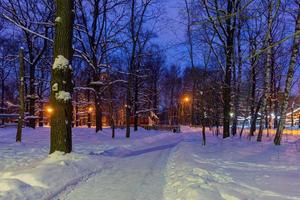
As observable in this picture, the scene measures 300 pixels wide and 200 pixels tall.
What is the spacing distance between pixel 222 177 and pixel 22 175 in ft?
15.5

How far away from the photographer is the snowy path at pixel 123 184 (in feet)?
23.5

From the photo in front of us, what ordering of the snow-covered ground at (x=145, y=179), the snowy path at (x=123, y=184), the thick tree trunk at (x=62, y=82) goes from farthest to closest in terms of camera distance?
the thick tree trunk at (x=62, y=82)
the snowy path at (x=123, y=184)
the snow-covered ground at (x=145, y=179)

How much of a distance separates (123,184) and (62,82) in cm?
428

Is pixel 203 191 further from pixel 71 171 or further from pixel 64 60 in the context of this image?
pixel 64 60

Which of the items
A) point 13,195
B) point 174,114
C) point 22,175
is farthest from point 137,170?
point 174,114

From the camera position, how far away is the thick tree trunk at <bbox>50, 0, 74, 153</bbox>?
11055 mm

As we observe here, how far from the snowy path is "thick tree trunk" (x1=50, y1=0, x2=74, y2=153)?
1.88 metres

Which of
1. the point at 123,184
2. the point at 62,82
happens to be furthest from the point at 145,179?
the point at 62,82

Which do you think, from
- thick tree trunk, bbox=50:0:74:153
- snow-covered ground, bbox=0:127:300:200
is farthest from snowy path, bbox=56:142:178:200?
thick tree trunk, bbox=50:0:74:153

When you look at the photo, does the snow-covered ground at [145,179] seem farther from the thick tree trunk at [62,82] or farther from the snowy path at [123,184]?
the thick tree trunk at [62,82]

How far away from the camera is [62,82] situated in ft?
36.3

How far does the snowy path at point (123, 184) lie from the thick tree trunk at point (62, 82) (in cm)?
Result: 188

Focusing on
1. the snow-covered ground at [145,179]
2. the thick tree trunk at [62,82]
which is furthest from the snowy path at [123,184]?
the thick tree trunk at [62,82]

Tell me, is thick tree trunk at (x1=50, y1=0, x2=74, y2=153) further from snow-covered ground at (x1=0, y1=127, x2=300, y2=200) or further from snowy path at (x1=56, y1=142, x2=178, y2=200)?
snowy path at (x1=56, y1=142, x2=178, y2=200)
